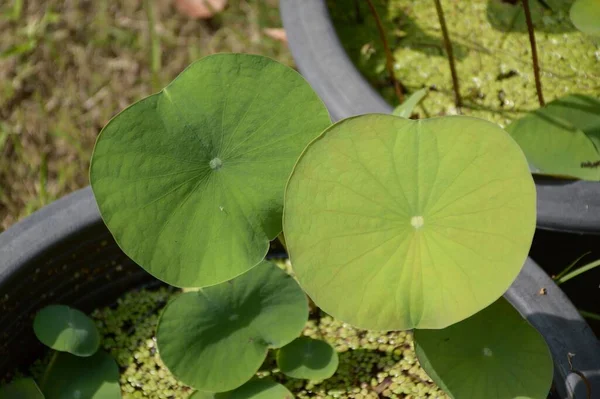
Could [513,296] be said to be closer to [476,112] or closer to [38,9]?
[476,112]

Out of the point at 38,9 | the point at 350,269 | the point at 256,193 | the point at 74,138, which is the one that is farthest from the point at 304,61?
the point at 38,9

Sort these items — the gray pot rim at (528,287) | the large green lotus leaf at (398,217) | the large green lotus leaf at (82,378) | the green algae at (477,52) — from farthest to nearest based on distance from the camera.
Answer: the green algae at (477,52) → the large green lotus leaf at (82,378) → the gray pot rim at (528,287) → the large green lotus leaf at (398,217)

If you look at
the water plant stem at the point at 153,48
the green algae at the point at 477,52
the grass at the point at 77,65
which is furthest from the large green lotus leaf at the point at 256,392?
the water plant stem at the point at 153,48

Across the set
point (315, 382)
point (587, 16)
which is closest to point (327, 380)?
point (315, 382)

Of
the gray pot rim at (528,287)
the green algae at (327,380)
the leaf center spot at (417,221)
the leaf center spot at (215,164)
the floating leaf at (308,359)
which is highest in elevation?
the leaf center spot at (215,164)

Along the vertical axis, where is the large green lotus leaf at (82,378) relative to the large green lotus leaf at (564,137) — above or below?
below

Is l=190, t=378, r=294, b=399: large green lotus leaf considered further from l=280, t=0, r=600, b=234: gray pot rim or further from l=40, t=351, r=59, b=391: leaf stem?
l=280, t=0, r=600, b=234: gray pot rim

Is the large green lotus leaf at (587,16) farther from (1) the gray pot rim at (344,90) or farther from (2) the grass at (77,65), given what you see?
(2) the grass at (77,65)
